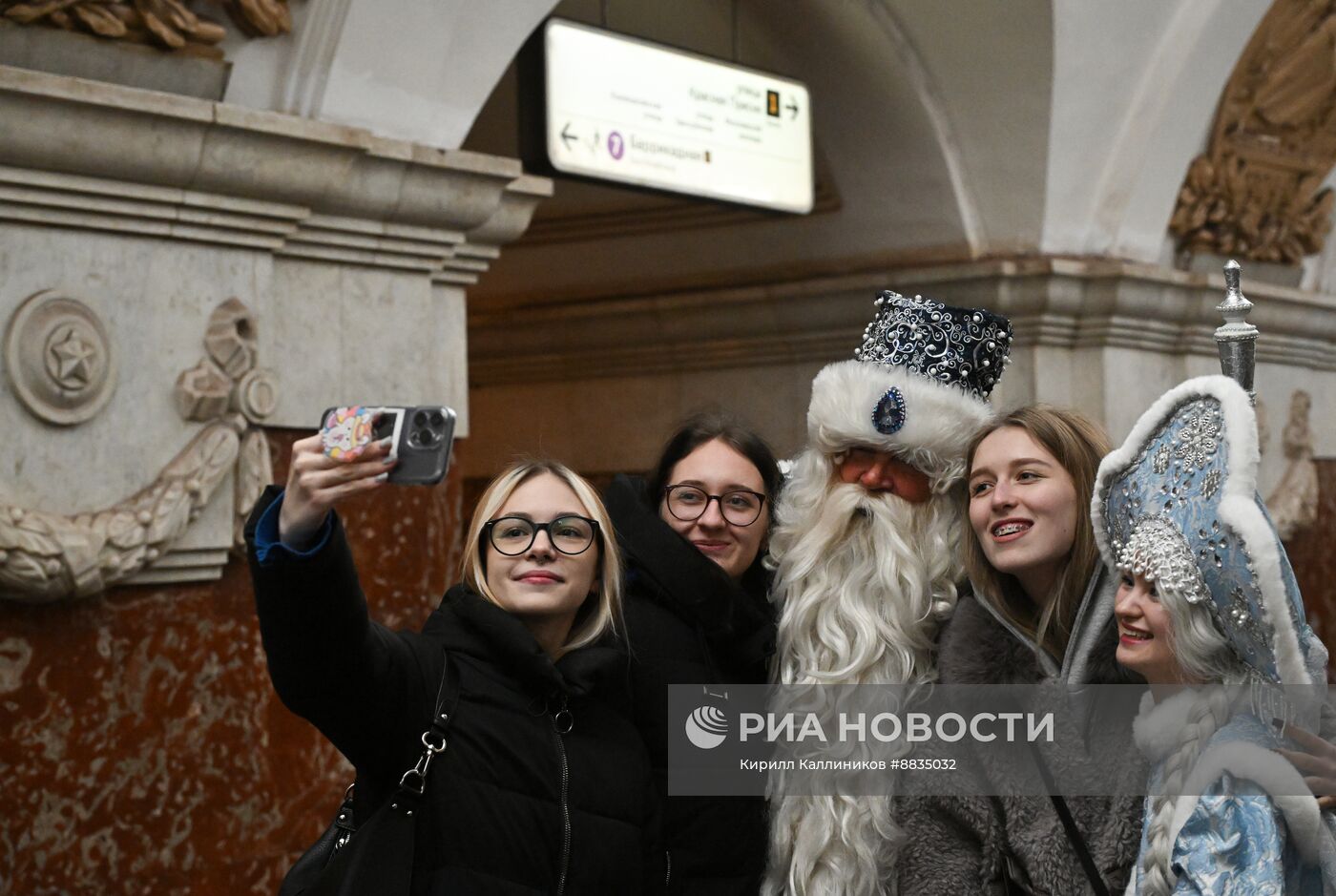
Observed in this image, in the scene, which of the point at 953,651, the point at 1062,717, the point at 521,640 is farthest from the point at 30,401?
the point at 1062,717

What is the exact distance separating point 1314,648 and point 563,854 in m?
0.99

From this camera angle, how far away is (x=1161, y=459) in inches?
78.4

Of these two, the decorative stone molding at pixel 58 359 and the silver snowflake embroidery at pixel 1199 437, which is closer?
the silver snowflake embroidery at pixel 1199 437

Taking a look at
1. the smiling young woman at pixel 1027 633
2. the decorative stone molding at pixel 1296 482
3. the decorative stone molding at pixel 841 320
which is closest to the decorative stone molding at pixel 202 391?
the smiling young woman at pixel 1027 633

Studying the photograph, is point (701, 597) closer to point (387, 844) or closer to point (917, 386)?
point (917, 386)

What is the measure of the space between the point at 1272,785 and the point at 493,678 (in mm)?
976

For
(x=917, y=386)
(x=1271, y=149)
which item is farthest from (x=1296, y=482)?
(x=917, y=386)

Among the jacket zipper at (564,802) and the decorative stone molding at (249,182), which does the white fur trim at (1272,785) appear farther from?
the decorative stone molding at (249,182)

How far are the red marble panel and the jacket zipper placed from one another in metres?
1.22

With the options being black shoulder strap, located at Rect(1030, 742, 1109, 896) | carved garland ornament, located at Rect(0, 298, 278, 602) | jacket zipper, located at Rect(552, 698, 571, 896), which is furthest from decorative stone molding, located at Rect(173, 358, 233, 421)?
black shoulder strap, located at Rect(1030, 742, 1109, 896)

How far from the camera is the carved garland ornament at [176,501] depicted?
276 centimetres

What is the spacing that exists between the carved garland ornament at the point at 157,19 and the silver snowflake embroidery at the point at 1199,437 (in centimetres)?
209

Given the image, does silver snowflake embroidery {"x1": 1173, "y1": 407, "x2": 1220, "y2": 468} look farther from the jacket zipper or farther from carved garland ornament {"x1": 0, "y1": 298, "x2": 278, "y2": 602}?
carved garland ornament {"x1": 0, "y1": 298, "x2": 278, "y2": 602}

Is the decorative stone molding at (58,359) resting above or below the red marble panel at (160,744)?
above
